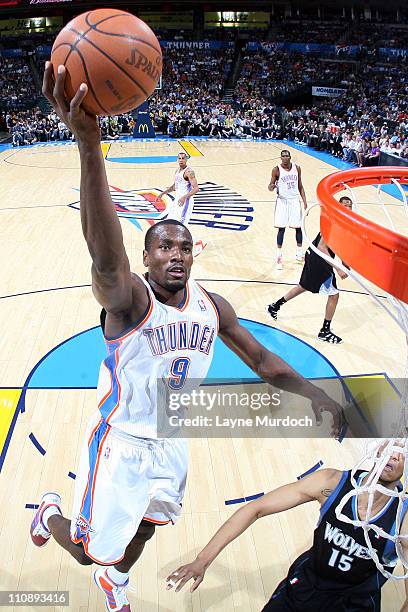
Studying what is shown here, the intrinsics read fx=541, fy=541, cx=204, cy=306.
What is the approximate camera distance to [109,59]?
1.93 metres

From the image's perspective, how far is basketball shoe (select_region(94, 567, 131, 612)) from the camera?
106 inches

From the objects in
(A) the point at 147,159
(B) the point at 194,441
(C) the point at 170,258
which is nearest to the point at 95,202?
(C) the point at 170,258

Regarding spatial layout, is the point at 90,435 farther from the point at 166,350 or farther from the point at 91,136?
the point at 91,136

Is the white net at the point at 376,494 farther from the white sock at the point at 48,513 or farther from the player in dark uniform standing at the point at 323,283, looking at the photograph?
the player in dark uniform standing at the point at 323,283

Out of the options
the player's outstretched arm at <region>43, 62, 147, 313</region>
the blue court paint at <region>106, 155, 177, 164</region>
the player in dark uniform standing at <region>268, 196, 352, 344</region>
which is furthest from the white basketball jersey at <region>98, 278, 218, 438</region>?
the blue court paint at <region>106, 155, 177, 164</region>

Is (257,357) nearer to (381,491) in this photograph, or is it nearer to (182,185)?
(381,491)

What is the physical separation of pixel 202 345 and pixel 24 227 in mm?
8212

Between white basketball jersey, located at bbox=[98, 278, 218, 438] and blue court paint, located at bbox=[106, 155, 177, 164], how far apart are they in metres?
15.1

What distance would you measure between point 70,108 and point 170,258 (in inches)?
35.3

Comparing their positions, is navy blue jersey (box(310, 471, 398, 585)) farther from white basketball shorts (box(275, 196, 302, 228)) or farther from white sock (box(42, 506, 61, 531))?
white basketball shorts (box(275, 196, 302, 228))

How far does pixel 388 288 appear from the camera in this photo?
6.52 feet

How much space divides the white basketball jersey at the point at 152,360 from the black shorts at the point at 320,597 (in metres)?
0.93

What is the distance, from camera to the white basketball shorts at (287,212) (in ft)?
25.7

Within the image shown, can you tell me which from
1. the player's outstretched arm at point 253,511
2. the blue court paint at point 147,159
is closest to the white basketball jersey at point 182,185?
the player's outstretched arm at point 253,511
